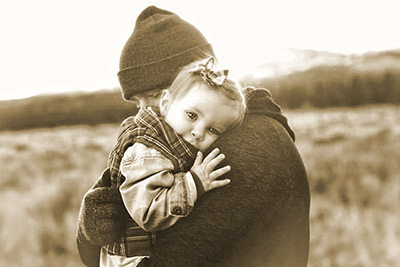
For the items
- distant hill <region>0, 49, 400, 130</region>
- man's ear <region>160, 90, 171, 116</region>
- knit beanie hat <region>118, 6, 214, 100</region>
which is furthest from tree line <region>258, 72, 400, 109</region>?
man's ear <region>160, 90, 171, 116</region>

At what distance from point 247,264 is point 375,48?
4.02ft

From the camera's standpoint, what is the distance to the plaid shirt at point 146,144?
99 centimetres

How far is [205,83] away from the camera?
100 centimetres

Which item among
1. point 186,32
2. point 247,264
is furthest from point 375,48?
point 247,264

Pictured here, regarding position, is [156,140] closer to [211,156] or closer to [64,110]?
[211,156]

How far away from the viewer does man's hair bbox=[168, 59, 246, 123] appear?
1.00 metres

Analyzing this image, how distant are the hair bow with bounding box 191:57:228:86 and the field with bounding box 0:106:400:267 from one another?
1.15 metres

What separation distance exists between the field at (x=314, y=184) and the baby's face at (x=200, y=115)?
3.62 feet

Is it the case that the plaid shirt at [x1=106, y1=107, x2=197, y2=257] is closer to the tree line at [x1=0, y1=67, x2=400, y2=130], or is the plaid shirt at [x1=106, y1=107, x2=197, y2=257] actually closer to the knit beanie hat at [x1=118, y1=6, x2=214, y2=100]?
the knit beanie hat at [x1=118, y1=6, x2=214, y2=100]

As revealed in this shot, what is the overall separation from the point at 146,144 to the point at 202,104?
0.48 ft

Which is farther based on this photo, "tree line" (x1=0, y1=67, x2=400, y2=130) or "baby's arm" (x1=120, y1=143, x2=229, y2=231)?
"tree line" (x1=0, y1=67, x2=400, y2=130)

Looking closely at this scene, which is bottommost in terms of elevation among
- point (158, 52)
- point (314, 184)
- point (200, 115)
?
point (314, 184)

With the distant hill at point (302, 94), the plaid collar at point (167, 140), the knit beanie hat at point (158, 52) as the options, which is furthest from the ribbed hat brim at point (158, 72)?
the distant hill at point (302, 94)

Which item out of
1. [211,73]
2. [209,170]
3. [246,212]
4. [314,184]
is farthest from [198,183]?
[314,184]
